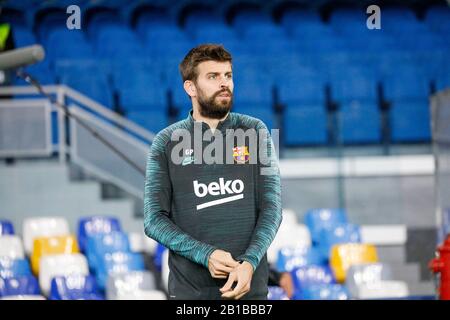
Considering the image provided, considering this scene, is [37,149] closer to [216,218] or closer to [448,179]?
[448,179]

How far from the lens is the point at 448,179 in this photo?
5402 mm

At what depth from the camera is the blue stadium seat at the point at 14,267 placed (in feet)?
16.7

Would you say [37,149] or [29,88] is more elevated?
[29,88]

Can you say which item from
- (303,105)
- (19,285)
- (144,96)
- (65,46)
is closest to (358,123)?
(303,105)

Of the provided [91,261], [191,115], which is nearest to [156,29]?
[91,261]

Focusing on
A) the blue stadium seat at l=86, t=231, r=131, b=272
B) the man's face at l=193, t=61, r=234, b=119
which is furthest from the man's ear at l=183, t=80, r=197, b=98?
the blue stadium seat at l=86, t=231, r=131, b=272

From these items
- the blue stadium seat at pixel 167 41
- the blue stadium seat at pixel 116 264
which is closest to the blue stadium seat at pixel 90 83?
the blue stadium seat at pixel 167 41

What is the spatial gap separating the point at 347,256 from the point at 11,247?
6.18 ft

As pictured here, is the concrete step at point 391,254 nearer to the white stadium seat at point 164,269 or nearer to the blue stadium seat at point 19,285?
the white stadium seat at point 164,269

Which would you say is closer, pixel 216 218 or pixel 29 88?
pixel 216 218

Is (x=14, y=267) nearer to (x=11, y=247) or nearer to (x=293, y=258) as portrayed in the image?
(x=11, y=247)

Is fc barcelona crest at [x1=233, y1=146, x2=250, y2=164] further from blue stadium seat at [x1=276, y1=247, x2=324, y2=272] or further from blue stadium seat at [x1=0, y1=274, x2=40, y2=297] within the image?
blue stadium seat at [x1=276, y1=247, x2=324, y2=272]
